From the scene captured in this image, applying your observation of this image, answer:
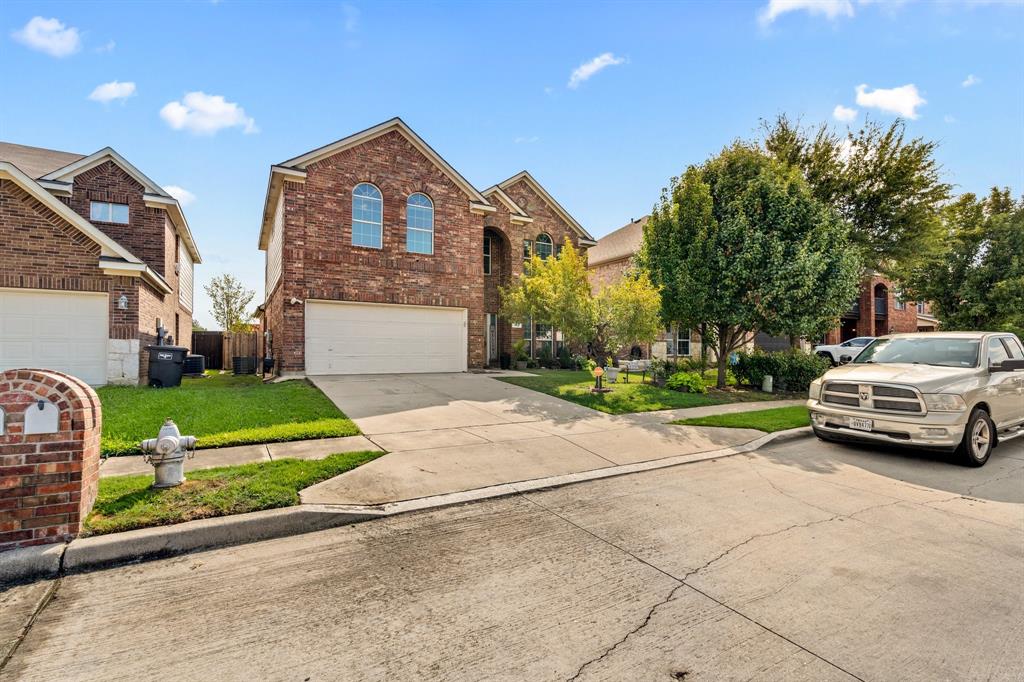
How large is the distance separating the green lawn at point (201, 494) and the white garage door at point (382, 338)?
388 inches

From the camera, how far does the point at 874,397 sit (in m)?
6.73

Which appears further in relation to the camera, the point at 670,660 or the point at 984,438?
the point at 984,438

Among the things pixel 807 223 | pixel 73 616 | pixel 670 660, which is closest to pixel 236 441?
pixel 73 616

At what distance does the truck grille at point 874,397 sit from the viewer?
6.40 m

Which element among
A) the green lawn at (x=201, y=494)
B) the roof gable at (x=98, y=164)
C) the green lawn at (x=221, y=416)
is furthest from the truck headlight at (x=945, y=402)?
the roof gable at (x=98, y=164)

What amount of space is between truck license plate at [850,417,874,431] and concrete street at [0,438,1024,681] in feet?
6.84

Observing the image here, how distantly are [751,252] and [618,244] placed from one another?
1687 centimetres

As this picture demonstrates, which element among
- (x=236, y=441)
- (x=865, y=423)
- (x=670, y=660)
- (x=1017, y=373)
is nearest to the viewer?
(x=670, y=660)

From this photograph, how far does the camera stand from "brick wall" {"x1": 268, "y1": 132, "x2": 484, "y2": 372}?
14.1 meters

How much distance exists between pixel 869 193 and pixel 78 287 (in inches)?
967

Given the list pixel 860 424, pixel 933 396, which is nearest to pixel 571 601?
pixel 860 424

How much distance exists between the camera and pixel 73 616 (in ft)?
8.93

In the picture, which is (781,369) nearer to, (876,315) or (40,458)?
(40,458)

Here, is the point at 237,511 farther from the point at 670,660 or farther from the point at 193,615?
the point at 670,660
